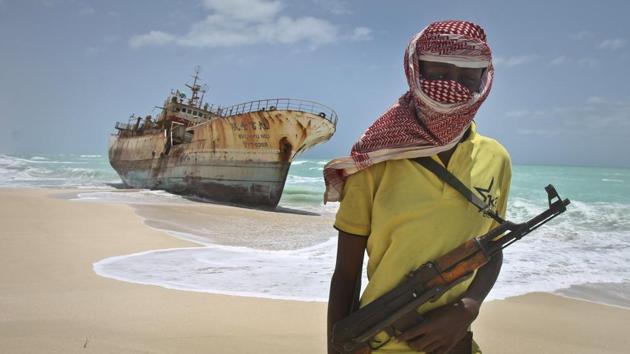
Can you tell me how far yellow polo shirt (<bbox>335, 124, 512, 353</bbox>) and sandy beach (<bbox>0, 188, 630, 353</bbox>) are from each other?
7.36 feet

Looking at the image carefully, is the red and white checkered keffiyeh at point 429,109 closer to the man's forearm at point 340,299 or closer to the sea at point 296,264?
the man's forearm at point 340,299

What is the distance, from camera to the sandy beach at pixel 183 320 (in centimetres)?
316

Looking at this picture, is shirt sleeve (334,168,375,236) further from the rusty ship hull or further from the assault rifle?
the rusty ship hull

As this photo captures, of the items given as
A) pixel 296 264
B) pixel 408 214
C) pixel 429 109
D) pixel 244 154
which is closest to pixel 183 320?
pixel 296 264

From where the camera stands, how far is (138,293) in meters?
4.34

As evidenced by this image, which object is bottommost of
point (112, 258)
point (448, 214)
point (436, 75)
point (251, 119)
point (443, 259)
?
point (112, 258)

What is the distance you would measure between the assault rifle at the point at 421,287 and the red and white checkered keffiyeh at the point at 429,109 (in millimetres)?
278

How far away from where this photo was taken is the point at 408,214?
116 cm

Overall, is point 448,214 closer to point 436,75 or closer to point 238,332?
point 436,75

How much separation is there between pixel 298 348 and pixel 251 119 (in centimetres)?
1569

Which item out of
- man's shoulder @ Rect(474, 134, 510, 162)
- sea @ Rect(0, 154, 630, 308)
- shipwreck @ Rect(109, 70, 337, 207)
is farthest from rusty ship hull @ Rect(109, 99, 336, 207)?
man's shoulder @ Rect(474, 134, 510, 162)

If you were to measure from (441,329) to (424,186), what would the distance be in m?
0.39

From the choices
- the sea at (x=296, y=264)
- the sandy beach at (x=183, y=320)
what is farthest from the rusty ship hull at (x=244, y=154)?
the sandy beach at (x=183, y=320)

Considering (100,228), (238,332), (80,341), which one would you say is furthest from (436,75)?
(100,228)
